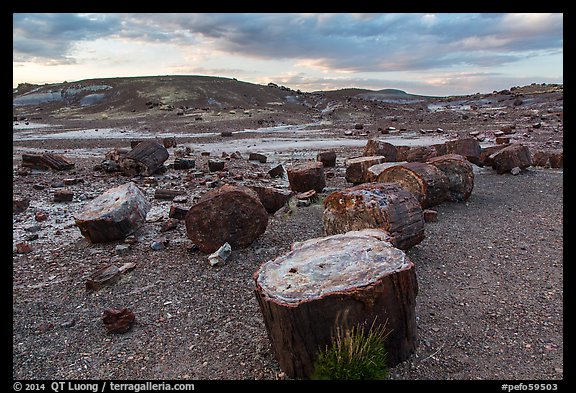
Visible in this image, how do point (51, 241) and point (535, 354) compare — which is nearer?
point (535, 354)

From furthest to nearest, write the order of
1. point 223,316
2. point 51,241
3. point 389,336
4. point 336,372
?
point 51,241 → point 223,316 → point 389,336 → point 336,372

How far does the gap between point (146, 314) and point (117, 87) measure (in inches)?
1912

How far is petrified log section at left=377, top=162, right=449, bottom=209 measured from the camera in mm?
7129

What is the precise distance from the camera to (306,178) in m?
8.45

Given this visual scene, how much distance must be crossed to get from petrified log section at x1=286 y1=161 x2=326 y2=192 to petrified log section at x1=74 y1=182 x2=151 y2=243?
307 cm

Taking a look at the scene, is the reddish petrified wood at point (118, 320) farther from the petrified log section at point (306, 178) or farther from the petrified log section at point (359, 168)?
the petrified log section at point (359, 168)

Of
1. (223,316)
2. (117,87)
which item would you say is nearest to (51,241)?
(223,316)

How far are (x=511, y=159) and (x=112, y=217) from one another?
27.4ft

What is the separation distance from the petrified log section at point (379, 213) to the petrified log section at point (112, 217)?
9.21 ft

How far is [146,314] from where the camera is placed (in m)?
4.21

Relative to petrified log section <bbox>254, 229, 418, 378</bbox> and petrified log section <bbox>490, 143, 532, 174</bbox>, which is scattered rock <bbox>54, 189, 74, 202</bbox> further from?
petrified log section <bbox>490, 143, 532, 174</bbox>

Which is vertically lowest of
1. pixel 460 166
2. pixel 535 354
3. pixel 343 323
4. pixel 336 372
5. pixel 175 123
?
pixel 535 354

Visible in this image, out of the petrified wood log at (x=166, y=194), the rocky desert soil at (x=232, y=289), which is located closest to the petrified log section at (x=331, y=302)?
the rocky desert soil at (x=232, y=289)

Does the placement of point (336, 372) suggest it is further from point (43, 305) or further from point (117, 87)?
point (117, 87)
